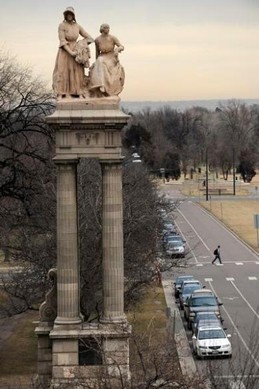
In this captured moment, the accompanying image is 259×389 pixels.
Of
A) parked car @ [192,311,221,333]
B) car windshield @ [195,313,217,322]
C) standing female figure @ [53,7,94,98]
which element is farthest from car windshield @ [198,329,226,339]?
A: standing female figure @ [53,7,94,98]

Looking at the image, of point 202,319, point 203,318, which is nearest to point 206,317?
point 203,318

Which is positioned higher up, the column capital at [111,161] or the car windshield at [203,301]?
the column capital at [111,161]

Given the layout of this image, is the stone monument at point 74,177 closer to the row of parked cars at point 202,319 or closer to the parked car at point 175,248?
the row of parked cars at point 202,319

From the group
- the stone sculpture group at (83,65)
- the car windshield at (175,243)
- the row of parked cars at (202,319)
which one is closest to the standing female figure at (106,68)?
the stone sculpture group at (83,65)

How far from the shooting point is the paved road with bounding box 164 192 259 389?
71.2 feet

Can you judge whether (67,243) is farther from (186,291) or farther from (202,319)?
(186,291)

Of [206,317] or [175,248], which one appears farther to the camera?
[175,248]

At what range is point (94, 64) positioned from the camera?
17.8 m

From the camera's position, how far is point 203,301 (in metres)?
31.1

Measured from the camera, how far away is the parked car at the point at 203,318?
1080 inches

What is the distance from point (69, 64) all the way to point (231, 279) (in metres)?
24.9

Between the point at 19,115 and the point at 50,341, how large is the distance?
15.9m

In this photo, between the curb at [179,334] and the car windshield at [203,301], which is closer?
the curb at [179,334]

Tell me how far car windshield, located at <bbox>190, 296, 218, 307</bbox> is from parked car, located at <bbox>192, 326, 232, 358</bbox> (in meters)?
4.67
